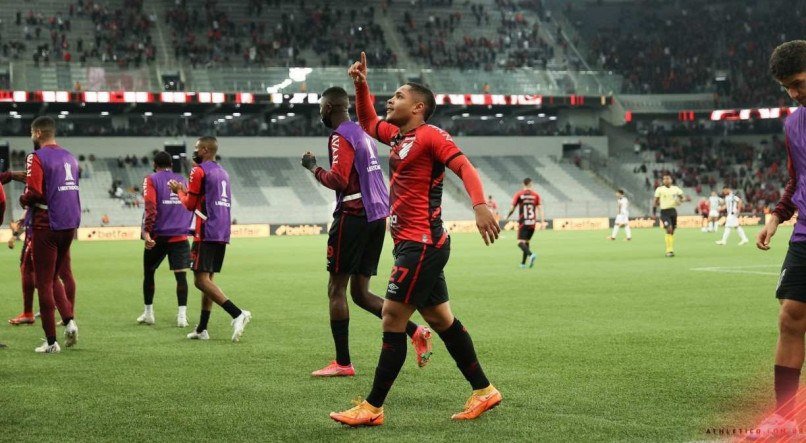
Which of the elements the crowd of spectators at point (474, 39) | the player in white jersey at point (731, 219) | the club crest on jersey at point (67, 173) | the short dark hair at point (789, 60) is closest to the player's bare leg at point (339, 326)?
the club crest on jersey at point (67, 173)

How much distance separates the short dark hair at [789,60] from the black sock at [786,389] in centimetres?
166

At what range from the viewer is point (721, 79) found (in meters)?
66.7

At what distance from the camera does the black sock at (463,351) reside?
6438mm

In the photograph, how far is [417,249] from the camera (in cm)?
620

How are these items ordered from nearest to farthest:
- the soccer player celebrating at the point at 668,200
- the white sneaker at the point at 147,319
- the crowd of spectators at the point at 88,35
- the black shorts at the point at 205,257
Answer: the black shorts at the point at 205,257 → the white sneaker at the point at 147,319 → the soccer player celebrating at the point at 668,200 → the crowd of spectators at the point at 88,35

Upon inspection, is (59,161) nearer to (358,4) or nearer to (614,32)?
(358,4)

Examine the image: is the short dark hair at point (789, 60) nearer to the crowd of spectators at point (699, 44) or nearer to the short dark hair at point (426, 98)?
the short dark hair at point (426, 98)

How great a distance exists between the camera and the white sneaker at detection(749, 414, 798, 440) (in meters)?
5.56

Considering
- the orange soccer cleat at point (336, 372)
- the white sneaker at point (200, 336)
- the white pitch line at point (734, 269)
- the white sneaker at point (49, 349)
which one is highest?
the orange soccer cleat at point (336, 372)

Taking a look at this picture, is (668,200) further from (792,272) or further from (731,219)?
(792,272)

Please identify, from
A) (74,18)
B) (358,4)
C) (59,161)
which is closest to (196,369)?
(59,161)

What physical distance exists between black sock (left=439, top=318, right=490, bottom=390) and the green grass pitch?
0.25m

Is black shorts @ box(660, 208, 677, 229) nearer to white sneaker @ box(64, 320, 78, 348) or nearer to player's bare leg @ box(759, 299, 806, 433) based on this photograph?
white sneaker @ box(64, 320, 78, 348)

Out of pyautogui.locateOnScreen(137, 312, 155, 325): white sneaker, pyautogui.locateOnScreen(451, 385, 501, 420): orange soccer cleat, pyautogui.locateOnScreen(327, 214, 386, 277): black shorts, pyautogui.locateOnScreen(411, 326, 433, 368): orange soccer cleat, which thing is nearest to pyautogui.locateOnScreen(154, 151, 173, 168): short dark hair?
pyautogui.locateOnScreen(137, 312, 155, 325): white sneaker
